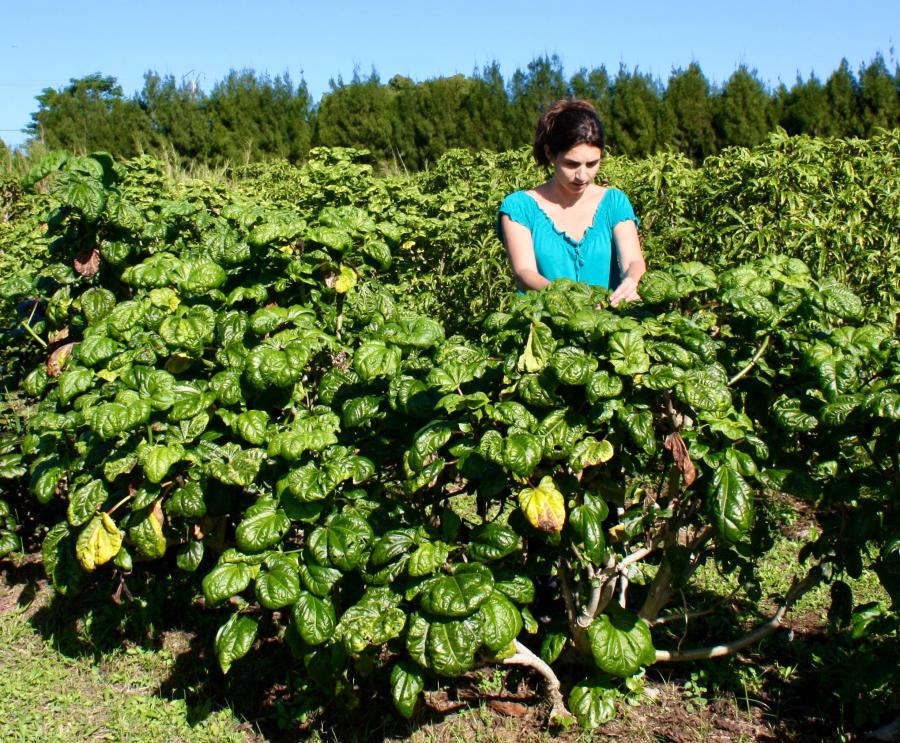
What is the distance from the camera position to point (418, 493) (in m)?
2.56

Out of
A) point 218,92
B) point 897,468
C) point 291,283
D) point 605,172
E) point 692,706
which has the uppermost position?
point 218,92

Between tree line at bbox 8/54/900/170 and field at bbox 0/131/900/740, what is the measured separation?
11210mm

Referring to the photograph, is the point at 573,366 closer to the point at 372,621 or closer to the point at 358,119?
the point at 372,621

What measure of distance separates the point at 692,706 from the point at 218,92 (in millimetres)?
17253

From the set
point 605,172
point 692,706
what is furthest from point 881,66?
point 692,706

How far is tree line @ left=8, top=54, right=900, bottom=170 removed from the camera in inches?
549

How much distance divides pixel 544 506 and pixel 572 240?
4.80 ft

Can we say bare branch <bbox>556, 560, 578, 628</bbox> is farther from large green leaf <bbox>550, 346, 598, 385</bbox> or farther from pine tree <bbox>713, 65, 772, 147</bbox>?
pine tree <bbox>713, 65, 772, 147</bbox>

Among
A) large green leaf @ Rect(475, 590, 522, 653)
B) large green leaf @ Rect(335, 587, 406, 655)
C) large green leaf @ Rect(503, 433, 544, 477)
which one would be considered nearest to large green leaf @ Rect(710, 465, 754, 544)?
large green leaf @ Rect(503, 433, 544, 477)

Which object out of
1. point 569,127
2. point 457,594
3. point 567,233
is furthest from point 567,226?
point 457,594

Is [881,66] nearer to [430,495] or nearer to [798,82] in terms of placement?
[798,82]

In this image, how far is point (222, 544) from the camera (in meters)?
2.83

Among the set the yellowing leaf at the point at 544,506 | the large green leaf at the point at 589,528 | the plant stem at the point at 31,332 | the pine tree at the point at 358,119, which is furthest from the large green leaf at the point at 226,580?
the pine tree at the point at 358,119

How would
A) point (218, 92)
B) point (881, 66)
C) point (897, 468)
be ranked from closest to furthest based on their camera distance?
point (897, 468) < point (881, 66) < point (218, 92)
